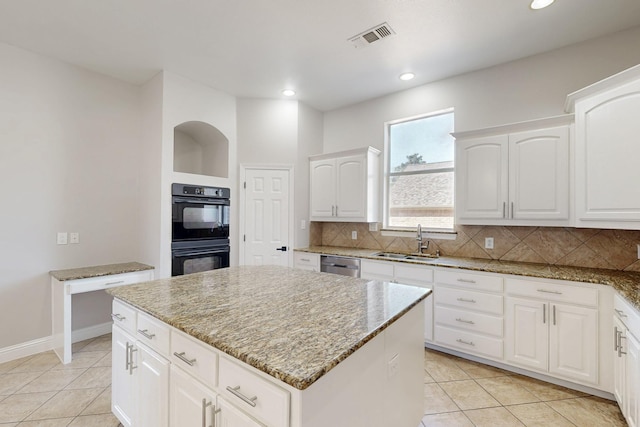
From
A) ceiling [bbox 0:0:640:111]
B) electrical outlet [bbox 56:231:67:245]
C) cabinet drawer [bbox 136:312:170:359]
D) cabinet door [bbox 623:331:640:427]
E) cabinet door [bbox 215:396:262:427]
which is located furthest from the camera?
electrical outlet [bbox 56:231:67:245]

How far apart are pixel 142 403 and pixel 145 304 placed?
1.78ft

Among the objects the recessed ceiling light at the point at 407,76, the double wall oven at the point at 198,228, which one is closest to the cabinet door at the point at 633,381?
the recessed ceiling light at the point at 407,76

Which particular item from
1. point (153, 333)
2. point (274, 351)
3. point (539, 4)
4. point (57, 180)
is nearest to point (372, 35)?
point (539, 4)

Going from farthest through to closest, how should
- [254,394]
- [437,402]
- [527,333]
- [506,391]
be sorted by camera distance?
[527,333] → [506,391] → [437,402] → [254,394]

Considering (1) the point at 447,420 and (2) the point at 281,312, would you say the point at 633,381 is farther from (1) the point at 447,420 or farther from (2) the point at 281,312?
(2) the point at 281,312

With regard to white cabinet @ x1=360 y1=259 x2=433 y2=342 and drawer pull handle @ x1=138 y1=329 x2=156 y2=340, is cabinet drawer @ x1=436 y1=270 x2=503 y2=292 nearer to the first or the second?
white cabinet @ x1=360 y1=259 x2=433 y2=342

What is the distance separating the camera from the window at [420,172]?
350 cm

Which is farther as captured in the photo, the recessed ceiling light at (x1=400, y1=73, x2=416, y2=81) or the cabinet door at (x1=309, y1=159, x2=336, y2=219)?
the cabinet door at (x1=309, y1=159, x2=336, y2=219)

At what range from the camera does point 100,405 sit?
209 centimetres

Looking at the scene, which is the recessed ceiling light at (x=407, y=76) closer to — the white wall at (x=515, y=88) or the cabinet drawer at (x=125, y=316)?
the white wall at (x=515, y=88)

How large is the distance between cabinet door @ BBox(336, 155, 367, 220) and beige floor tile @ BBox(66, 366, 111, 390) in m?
2.91

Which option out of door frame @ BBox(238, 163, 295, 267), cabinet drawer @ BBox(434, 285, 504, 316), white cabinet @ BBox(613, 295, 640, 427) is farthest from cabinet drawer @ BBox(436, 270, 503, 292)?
door frame @ BBox(238, 163, 295, 267)

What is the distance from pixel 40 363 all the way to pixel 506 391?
13.5 feet

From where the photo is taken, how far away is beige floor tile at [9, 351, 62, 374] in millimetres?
2596
